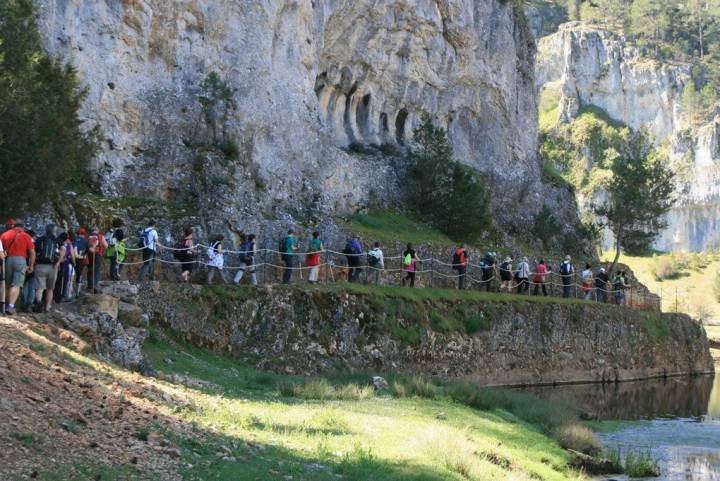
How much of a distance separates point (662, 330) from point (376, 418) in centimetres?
3348

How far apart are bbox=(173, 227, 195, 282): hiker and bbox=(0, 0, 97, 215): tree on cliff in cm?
413

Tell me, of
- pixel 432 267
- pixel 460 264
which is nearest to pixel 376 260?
pixel 460 264

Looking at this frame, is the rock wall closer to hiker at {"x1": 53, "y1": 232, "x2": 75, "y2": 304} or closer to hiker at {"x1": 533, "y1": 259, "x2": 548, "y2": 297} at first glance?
hiker at {"x1": 533, "y1": 259, "x2": 548, "y2": 297}

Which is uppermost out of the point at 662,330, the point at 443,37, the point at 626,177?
the point at 443,37

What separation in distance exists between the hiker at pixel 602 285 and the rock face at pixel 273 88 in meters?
11.6

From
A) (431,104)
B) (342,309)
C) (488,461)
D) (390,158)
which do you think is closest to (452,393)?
(342,309)

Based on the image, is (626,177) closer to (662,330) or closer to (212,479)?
(662,330)

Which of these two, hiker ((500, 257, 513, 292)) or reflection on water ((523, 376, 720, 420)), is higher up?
hiker ((500, 257, 513, 292))

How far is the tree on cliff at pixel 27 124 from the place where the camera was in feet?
63.2

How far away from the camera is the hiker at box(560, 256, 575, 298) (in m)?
41.7

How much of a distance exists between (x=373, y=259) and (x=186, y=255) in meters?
9.26

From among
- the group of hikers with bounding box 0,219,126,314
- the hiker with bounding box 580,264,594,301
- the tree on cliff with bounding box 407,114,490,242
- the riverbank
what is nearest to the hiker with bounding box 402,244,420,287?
the riverbank

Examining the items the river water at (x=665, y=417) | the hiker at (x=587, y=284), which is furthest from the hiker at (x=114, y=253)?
the hiker at (x=587, y=284)

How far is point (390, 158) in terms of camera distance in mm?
47906
